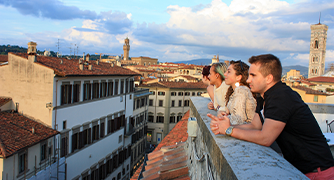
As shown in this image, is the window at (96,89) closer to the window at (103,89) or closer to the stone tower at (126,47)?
the window at (103,89)

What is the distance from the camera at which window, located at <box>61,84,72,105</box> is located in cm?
1567

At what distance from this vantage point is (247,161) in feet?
6.38

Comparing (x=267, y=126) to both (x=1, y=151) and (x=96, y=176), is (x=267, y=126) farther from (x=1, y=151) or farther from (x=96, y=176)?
(x=96, y=176)

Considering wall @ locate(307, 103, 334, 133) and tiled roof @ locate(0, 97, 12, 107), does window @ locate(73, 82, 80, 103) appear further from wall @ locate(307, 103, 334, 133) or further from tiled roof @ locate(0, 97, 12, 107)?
wall @ locate(307, 103, 334, 133)

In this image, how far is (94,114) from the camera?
19859mm

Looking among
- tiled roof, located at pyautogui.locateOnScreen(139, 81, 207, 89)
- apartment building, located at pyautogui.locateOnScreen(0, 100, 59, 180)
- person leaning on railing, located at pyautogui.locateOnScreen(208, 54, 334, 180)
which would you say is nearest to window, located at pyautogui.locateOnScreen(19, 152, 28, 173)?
apartment building, located at pyautogui.locateOnScreen(0, 100, 59, 180)

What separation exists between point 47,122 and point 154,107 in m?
28.3

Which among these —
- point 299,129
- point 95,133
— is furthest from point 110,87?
point 299,129

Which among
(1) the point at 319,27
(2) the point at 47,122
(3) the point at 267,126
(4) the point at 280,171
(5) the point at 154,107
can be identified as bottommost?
(5) the point at 154,107

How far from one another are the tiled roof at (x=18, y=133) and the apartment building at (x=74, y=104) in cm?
58

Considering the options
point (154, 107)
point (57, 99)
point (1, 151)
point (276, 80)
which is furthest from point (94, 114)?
point (154, 107)

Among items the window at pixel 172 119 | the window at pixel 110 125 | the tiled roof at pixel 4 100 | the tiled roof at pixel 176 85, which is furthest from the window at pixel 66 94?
the window at pixel 172 119

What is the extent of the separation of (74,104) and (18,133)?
14.7ft

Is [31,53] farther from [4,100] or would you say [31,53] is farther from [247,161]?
[247,161]
